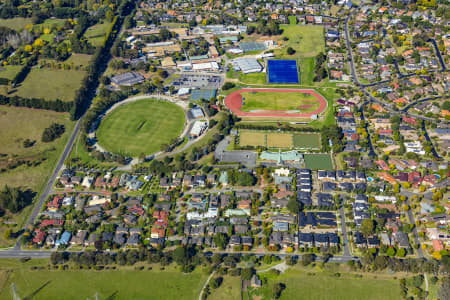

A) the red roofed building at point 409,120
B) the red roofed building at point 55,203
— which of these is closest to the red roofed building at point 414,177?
the red roofed building at point 409,120

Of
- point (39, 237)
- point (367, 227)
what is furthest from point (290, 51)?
point (39, 237)

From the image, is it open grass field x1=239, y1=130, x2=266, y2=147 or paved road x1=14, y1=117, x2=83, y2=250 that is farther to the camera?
open grass field x1=239, y1=130, x2=266, y2=147

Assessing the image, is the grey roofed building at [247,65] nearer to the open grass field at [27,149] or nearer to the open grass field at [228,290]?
the open grass field at [27,149]

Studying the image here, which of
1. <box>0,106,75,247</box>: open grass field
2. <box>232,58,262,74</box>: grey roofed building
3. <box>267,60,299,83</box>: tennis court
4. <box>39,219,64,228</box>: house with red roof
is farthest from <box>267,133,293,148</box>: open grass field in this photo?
<box>0,106,75,247</box>: open grass field

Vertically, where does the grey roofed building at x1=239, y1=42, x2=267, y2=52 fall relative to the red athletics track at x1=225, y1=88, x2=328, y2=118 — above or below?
above

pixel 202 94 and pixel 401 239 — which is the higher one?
pixel 202 94

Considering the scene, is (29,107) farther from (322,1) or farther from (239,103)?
(322,1)

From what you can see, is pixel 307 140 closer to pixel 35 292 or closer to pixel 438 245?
pixel 438 245

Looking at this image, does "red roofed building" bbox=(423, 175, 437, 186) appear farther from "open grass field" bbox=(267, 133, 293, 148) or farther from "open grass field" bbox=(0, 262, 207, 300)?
"open grass field" bbox=(0, 262, 207, 300)
